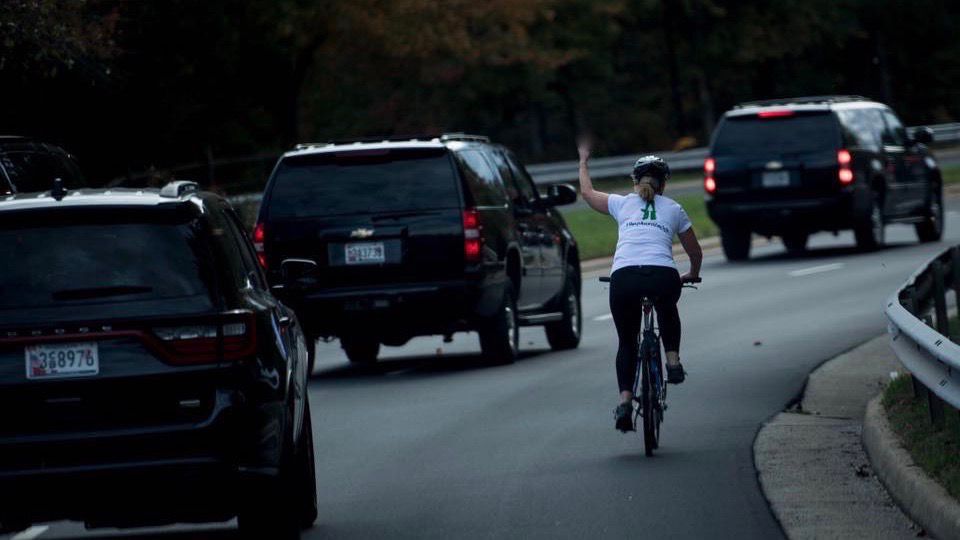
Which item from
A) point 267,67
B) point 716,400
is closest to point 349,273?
point 716,400

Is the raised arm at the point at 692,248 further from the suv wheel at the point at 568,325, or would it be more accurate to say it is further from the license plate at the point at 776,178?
the license plate at the point at 776,178

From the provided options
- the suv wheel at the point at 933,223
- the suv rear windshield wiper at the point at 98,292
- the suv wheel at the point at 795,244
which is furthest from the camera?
the suv wheel at the point at 795,244

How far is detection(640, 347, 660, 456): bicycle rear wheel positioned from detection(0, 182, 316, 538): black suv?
3.80 m

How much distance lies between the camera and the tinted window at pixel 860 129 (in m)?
28.2

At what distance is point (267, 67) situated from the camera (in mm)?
41625

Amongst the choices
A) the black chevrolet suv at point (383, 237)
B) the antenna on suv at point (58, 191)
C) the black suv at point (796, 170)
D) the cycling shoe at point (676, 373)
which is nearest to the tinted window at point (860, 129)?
the black suv at point (796, 170)

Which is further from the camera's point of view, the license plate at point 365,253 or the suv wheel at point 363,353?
the suv wheel at point 363,353

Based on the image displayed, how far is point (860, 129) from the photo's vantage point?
94.2 feet

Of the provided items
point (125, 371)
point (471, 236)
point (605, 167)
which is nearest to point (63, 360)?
point (125, 371)

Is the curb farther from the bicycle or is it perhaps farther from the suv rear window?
the suv rear window

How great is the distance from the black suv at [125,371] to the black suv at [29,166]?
4.03 meters

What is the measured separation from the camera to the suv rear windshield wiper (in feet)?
26.0

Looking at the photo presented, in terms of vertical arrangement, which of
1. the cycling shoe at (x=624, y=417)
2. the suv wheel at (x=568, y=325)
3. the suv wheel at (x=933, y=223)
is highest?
the cycling shoe at (x=624, y=417)

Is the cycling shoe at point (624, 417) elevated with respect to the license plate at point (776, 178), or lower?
elevated
